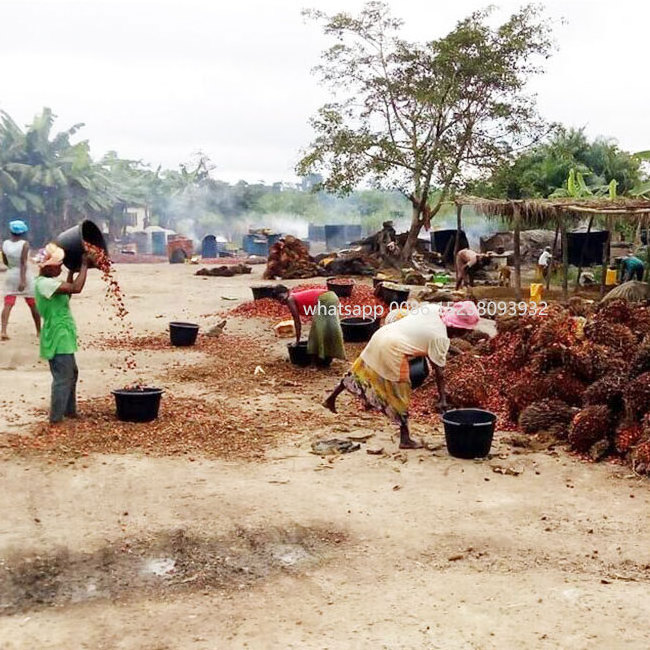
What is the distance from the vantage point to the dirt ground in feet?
12.2

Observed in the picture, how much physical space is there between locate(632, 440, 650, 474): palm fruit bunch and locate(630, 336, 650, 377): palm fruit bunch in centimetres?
86

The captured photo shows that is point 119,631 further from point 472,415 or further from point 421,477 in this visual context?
point 472,415

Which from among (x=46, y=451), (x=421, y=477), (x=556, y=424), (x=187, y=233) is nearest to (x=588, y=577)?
(x=421, y=477)

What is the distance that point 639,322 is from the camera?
8.23 metres

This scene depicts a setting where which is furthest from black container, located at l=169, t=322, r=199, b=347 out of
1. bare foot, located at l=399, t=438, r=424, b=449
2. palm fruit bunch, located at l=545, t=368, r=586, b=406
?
palm fruit bunch, located at l=545, t=368, r=586, b=406

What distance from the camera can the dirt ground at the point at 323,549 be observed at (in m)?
3.71

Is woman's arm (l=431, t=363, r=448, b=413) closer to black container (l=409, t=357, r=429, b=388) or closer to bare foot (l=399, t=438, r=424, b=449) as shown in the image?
bare foot (l=399, t=438, r=424, b=449)

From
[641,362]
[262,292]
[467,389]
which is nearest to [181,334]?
[262,292]

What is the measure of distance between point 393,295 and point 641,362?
8.18 m

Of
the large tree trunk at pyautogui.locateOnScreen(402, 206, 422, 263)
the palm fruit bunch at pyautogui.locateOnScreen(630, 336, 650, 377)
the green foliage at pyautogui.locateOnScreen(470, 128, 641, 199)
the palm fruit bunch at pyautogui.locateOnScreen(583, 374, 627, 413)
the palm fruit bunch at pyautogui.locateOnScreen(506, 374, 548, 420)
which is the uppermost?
the green foliage at pyautogui.locateOnScreen(470, 128, 641, 199)

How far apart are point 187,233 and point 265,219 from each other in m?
5.17

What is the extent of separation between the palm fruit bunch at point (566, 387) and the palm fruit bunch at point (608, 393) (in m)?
0.40

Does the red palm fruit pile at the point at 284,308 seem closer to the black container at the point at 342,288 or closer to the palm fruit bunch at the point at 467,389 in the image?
the black container at the point at 342,288

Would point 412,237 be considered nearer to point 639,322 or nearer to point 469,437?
point 639,322
